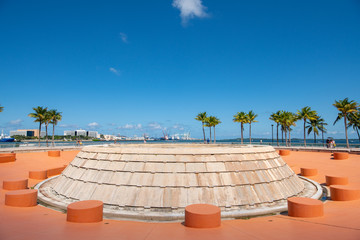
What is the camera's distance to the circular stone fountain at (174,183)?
41.8 ft

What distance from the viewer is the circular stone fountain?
41.8 feet

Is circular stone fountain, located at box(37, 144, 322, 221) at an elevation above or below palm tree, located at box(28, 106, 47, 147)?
below

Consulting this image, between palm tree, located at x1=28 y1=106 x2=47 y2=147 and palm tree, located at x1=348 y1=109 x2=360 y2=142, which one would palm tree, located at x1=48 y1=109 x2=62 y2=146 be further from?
palm tree, located at x1=348 y1=109 x2=360 y2=142

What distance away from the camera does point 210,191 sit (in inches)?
518

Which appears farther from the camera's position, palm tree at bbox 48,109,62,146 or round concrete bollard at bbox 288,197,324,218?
palm tree at bbox 48,109,62,146

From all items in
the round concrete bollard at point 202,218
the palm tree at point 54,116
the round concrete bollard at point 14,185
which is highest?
the palm tree at point 54,116

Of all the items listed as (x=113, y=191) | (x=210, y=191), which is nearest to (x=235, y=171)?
(x=210, y=191)

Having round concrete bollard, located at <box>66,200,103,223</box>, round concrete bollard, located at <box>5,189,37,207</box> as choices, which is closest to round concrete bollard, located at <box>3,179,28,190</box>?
round concrete bollard, located at <box>5,189,37,207</box>

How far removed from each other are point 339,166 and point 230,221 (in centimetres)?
2746

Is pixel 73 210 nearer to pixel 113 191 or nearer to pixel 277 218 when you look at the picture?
pixel 113 191

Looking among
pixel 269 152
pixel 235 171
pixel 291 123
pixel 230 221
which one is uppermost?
pixel 291 123

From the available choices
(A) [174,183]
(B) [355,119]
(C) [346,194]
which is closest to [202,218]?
(A) [174,183]

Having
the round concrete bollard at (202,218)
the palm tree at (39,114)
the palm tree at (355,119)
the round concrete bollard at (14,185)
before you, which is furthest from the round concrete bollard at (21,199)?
the palm tree at (355,119)

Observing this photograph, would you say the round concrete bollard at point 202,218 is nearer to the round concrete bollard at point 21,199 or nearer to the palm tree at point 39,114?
the round concrete bollard at point 21,199
